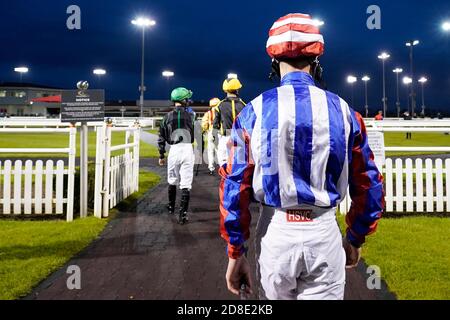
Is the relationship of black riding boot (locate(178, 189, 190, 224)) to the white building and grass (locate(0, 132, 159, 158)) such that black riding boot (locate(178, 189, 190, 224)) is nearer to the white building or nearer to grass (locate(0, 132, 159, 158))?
grass (locate(0, 132, 159, 158))

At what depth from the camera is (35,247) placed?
569 centimetres

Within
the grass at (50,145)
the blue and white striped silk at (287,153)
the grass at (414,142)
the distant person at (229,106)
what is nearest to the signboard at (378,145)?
the distant person at (229,106)

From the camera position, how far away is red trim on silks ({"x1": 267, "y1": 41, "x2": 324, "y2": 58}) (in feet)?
6.91

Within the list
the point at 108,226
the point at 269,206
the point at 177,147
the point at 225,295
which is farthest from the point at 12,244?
the point at 269,206

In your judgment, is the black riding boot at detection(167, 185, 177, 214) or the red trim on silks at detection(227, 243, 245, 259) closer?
the red trim on silks at detection(227, 243, 245, 259)

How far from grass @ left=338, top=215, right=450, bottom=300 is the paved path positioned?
1.14ft

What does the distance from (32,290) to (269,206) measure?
10.5ft

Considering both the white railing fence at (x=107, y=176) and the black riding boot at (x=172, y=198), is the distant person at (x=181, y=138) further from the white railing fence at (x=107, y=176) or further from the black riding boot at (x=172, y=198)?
the white railing fence at (x=107, y=176)

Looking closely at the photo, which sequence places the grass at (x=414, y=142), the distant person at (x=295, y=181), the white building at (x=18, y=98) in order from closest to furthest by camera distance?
the distant person at (x=295, y=181), the grass at (x=414, y=142), the white building at (x=18, y=98)

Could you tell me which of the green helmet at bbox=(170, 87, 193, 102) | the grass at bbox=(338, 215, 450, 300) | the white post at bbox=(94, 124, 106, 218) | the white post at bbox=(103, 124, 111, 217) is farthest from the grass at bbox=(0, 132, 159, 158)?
the grass at bbox=(338, 215, 450, 300)

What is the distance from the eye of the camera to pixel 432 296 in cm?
396

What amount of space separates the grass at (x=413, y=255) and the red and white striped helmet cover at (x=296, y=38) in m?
2.87

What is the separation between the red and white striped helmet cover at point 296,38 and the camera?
82.7 inches

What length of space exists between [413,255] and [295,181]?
404 cm
